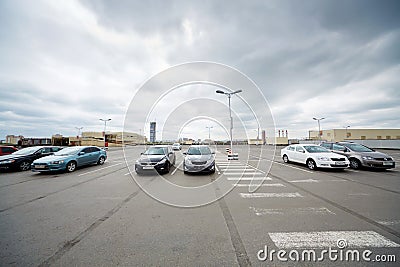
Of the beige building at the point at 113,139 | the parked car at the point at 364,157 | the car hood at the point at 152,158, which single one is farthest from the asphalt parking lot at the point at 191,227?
the beige building at the point at 113,139

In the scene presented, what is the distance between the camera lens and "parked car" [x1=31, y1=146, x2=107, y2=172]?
973 cm

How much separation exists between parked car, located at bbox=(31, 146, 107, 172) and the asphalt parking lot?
138 inches

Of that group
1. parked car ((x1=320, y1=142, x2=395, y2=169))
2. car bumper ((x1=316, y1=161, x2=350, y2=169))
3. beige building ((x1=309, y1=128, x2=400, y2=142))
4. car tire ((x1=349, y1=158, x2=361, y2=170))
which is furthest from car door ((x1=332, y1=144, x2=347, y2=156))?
beige building ((x1=309, y1=128, x2=400, y2=142))

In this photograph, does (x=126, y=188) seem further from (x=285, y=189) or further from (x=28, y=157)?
(x=28, y=157)

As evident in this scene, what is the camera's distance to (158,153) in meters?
10.7

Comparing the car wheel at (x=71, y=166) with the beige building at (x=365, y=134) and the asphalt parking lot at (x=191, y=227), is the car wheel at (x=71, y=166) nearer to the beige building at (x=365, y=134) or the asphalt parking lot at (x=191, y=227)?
the asphalt parking lot at (x=191, y=227)

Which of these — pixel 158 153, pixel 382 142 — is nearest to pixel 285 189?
pixel 158 153

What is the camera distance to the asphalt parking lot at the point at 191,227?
2.76 meters

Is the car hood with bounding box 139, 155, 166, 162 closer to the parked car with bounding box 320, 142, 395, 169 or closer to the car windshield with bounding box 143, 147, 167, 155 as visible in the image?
the car windshield with bounding box 143, 147, 167, 155

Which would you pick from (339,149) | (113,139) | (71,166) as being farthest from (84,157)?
(113,139)

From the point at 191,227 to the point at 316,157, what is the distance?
1002cm

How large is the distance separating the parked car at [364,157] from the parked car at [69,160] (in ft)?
56.5

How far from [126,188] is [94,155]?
25.9 feet

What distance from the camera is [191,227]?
3.71 metres
